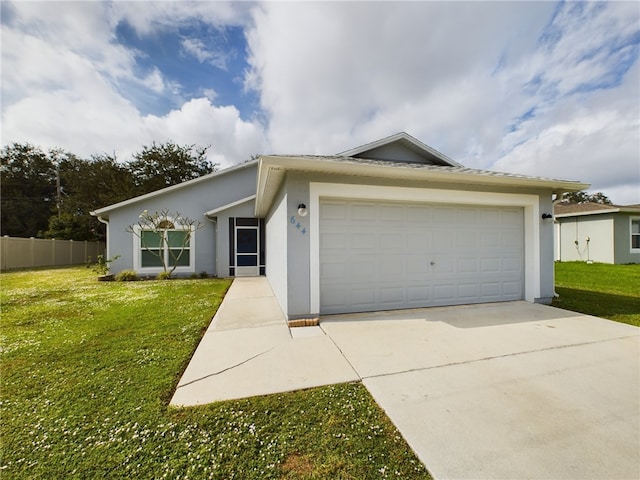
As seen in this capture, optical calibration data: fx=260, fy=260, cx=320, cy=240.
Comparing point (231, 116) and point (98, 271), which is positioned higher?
point (231, 116)

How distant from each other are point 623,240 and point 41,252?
34952 mm

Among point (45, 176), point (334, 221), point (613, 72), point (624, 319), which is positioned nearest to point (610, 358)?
point (624, 319)

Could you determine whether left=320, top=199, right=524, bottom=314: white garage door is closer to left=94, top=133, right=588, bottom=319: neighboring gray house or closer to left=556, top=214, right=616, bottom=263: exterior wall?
left=94, top=133, right=588, bottom=319: neighboring gray house

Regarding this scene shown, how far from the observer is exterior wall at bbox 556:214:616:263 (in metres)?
14.6

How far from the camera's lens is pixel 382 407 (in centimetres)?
246

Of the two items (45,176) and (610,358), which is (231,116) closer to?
(610,358)

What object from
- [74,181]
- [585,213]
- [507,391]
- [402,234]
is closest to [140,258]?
[402,234]

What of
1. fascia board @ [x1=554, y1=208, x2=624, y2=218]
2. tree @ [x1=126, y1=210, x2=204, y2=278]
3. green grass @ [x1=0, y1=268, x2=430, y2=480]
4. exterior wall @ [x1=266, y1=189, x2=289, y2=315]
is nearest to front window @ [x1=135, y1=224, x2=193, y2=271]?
tree @ [x1=126, y1=210, x2=204, y2=278]

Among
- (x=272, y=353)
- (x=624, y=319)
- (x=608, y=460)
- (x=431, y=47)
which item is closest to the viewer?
(x=608, y=460)

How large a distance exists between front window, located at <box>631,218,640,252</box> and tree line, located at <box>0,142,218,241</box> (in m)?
31.4

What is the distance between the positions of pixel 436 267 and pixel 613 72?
764cm

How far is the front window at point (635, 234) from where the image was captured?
1473cm

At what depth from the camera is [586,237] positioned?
51.2 feet

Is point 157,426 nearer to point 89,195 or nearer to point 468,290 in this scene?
point 468,290
